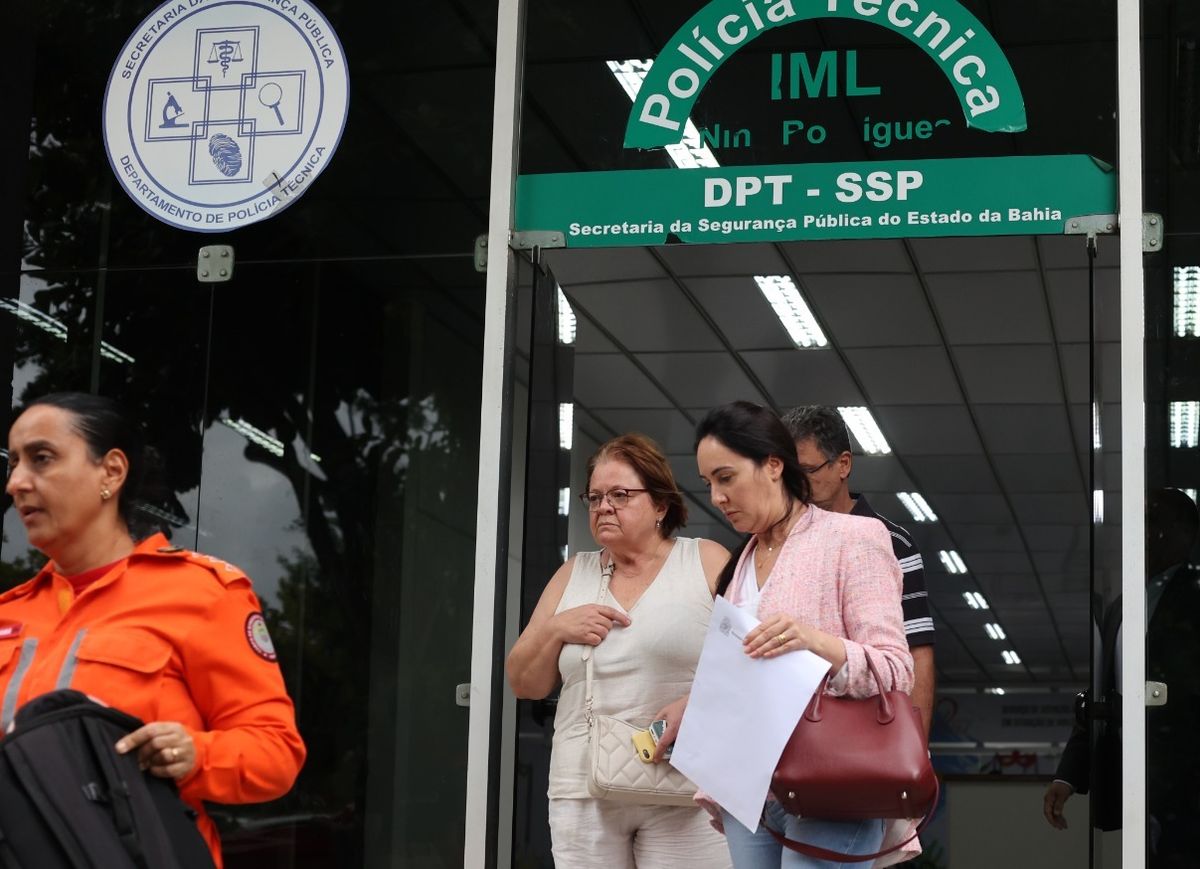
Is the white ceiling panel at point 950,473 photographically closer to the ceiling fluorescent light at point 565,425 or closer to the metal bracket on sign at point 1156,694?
the ceiling fluorescent light at point 565,425

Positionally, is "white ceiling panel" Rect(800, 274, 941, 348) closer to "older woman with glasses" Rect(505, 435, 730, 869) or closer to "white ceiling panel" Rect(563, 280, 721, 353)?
"white ceiling panel" Rect(563, 280, 721, 353)

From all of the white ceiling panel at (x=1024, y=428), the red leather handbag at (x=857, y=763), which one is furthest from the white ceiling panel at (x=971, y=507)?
the red leather handbag at (x=857, y=763)

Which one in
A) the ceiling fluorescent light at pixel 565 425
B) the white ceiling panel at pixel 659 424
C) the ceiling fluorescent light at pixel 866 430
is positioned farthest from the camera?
the ceiling fluorescent light at pixel 866 430

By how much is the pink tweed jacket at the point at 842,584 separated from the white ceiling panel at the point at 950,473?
754cm

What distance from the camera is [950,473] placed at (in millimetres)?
11578

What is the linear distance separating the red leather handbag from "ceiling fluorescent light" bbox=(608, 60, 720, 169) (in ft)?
6.97

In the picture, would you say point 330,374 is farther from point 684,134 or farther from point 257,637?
point 257,637

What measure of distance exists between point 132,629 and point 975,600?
15269mm

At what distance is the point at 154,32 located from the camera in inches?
209

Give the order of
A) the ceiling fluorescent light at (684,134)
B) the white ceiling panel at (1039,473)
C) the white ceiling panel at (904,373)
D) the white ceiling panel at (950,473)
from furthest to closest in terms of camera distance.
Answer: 1. the white ceiling panel at (1039,473)
2. the white ceiling panel at (950,473)
3. the white ceiling panel at (904,373)
4. the ceiling fluorescent light at (684,134)

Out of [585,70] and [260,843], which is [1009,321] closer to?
[585,70]

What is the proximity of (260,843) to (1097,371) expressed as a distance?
2.76m

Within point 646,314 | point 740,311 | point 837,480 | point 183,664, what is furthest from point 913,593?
point 646,314

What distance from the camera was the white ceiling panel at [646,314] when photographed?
24.8ft
